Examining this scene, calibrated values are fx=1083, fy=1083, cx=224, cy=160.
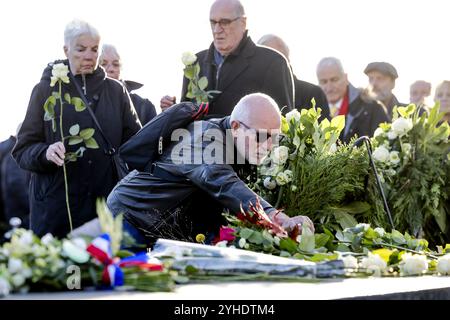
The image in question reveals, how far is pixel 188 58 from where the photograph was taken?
6.86 m

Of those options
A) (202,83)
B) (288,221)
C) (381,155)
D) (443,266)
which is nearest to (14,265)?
(288,221)

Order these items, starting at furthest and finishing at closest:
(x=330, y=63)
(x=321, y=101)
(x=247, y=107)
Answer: (x=330, y=63) → (x=321, y=101) → (x=247, y=107)

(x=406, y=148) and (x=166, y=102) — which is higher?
(x=166, y=102)

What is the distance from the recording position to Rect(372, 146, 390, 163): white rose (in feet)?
22.3

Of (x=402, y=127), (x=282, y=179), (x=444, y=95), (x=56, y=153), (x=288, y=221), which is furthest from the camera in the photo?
(x=444, y=95)

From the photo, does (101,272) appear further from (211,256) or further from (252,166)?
(252,166)

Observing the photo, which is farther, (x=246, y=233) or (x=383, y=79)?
(x=383, y=79)

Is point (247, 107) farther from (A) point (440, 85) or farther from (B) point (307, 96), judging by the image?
(A) point (440, 85)

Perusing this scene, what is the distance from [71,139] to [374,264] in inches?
105

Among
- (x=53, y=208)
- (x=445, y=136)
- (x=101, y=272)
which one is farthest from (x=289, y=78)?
(x=101, y=272)

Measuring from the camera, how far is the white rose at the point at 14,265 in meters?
3.10

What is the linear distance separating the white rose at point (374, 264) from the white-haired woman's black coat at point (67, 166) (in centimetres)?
258

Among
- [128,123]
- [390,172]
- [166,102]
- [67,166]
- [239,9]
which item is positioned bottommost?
[390,172]
